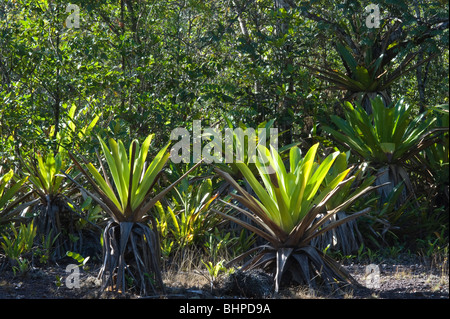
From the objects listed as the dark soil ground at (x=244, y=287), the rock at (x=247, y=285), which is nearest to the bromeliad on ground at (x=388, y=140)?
the dark soil ground at (x=244, y=287)

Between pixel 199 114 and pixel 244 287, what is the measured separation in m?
2.98

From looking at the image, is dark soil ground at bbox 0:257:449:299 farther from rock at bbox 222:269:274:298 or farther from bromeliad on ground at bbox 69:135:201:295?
bromeliad on ground at bbox 69:135:201:295

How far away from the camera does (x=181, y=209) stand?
5.66 m

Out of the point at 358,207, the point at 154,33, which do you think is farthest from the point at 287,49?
the point at 358,207

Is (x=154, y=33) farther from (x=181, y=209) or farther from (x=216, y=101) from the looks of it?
(x=181, y=209)

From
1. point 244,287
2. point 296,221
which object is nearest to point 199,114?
point 296,221

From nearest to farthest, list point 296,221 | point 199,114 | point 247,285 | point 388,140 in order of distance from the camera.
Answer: point 247,285 → point 296,221 → point 388,140 → point 199,114

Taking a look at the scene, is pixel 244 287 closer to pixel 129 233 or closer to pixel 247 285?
pixel 247 285

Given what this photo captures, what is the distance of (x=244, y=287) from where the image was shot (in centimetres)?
393

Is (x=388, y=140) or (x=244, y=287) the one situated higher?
(x=388, y=140)

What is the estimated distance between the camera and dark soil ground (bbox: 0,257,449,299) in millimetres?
3805

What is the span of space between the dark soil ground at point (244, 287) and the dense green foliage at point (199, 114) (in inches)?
15.7

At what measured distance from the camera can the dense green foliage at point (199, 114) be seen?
5.13m

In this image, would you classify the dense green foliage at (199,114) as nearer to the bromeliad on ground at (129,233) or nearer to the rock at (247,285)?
the bromeliad on ground at (129,233)
